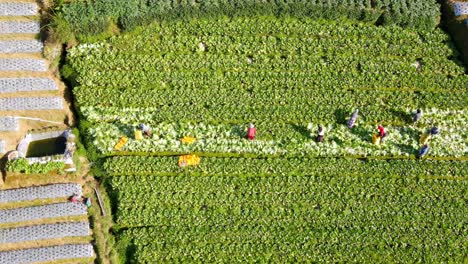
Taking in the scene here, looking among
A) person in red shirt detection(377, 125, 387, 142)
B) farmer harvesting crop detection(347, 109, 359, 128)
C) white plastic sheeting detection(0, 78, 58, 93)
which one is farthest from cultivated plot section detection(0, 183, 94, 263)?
person in red shirt detection(377, 125, 387, 142)

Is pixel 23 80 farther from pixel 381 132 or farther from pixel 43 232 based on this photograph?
pixel 381 132

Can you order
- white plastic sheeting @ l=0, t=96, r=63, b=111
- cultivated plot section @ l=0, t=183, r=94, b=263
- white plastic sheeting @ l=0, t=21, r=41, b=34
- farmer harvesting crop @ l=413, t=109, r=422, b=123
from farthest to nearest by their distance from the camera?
white plastic sheeting @ l=0, t=21, r=41, b=34 < farmer harvesting crop @ l=413, t=109, r=422, b=123 < white plastic sheeting @ l=0, t=96, r=63, b=111 < cultivated plot section @ l=0, t=183, r=94, b=263

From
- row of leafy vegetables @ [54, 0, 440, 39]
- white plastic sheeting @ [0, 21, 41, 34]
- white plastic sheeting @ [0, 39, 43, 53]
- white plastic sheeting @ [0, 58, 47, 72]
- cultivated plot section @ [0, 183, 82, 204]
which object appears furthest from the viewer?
row of leafy vegetables @ [54, 0, 440, 39]

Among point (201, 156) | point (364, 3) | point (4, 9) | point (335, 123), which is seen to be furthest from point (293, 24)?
point (4, 9)

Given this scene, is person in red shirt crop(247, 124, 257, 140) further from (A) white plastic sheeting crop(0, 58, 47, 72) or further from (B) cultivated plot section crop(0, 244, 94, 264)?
(A) white plastic sheeting crop(0, 58, 47, 72)

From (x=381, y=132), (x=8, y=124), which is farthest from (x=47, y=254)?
(x=381, y=132)

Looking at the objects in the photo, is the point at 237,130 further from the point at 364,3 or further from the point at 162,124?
the point at 364,3

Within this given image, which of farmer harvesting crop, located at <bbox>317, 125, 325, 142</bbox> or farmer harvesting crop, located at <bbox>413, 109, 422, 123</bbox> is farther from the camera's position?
farmer harvesting crop, located at <bbox>413, 109, 422, 123</bbox>

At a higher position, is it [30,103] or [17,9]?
[17,9]
